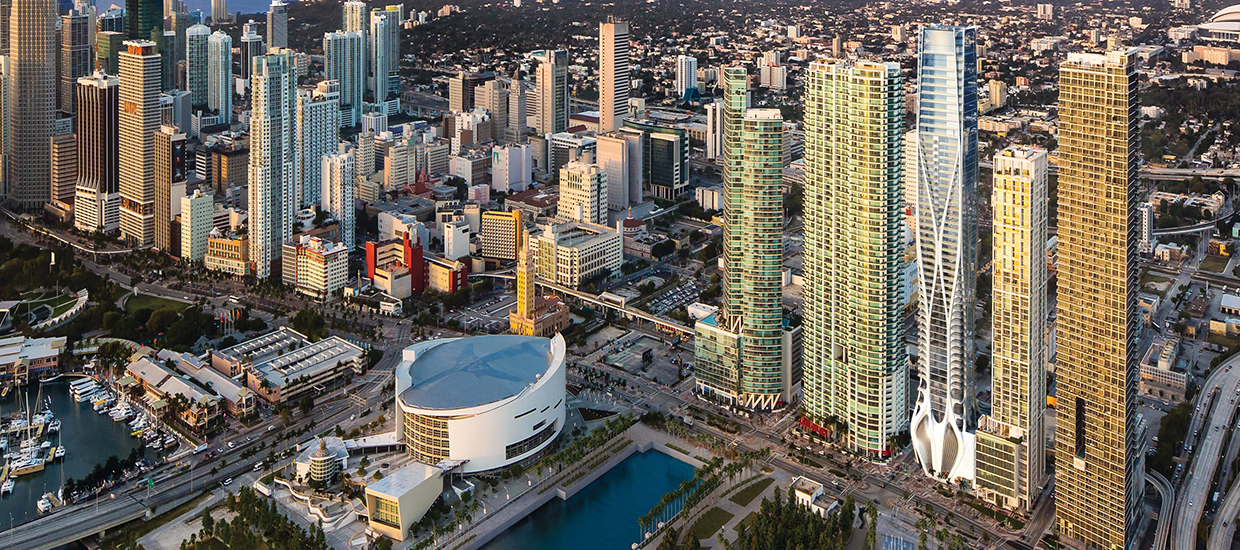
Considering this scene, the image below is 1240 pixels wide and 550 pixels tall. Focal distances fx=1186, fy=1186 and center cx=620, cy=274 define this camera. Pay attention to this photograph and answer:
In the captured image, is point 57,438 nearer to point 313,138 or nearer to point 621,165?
point 313,138

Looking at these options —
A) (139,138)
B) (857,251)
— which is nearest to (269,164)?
(139,138)

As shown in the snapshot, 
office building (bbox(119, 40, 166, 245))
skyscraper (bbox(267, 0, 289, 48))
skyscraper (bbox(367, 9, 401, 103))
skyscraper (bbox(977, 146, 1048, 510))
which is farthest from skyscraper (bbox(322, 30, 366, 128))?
skyscraper (bbox(977, 146, 1048, 510))

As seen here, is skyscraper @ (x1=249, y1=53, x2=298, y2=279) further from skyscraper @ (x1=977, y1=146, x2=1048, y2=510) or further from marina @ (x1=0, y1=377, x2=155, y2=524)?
skyscraper @ (x1=977, y1=146, x2=1048, y2=510)

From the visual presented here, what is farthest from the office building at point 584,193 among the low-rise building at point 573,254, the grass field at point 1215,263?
the grass field at point 1215,263

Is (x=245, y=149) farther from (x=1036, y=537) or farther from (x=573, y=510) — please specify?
(x=1036, y=537)

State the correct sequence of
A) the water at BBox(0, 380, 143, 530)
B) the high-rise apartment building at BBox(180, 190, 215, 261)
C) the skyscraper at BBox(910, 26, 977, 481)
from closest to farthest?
the skyscraper at BBox(910, 26, 977, 481)
the water at BBox(0, 380, 143, 530)
the high-rise apartment building at BBox(180, 190, 215, 261)
